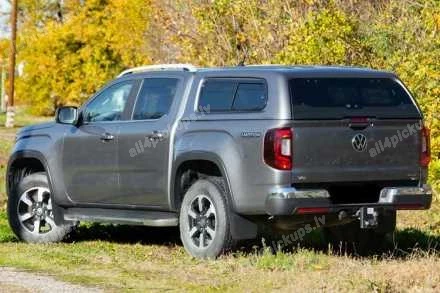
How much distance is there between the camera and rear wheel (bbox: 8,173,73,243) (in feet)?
40.5

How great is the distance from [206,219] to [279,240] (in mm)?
1156

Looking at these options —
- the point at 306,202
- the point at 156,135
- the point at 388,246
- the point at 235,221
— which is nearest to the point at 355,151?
the point at 306,202

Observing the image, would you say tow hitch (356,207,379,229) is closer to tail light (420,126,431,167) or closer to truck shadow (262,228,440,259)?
truck shadow (262,228,440,259)

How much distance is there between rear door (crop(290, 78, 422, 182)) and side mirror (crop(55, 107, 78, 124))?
3.03 meters

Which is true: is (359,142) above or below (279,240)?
above

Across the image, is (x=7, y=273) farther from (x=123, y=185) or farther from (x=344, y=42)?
(x=344, y=42)

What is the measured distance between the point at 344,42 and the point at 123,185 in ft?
28.5

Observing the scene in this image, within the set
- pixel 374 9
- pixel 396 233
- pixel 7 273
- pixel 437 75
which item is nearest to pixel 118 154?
pixel 7 273

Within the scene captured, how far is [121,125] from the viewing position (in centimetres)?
1159

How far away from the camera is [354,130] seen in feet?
32.9

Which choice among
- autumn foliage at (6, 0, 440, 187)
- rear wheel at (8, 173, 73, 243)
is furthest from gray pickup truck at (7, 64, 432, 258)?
autumn foliage at (6, 0, 440, 187)

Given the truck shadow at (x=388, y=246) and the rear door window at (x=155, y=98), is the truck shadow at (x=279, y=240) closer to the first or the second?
the truck shadow at (x=388, y=246)

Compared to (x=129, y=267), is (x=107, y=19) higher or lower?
higher

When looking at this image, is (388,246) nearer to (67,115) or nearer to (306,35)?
(67,115)
